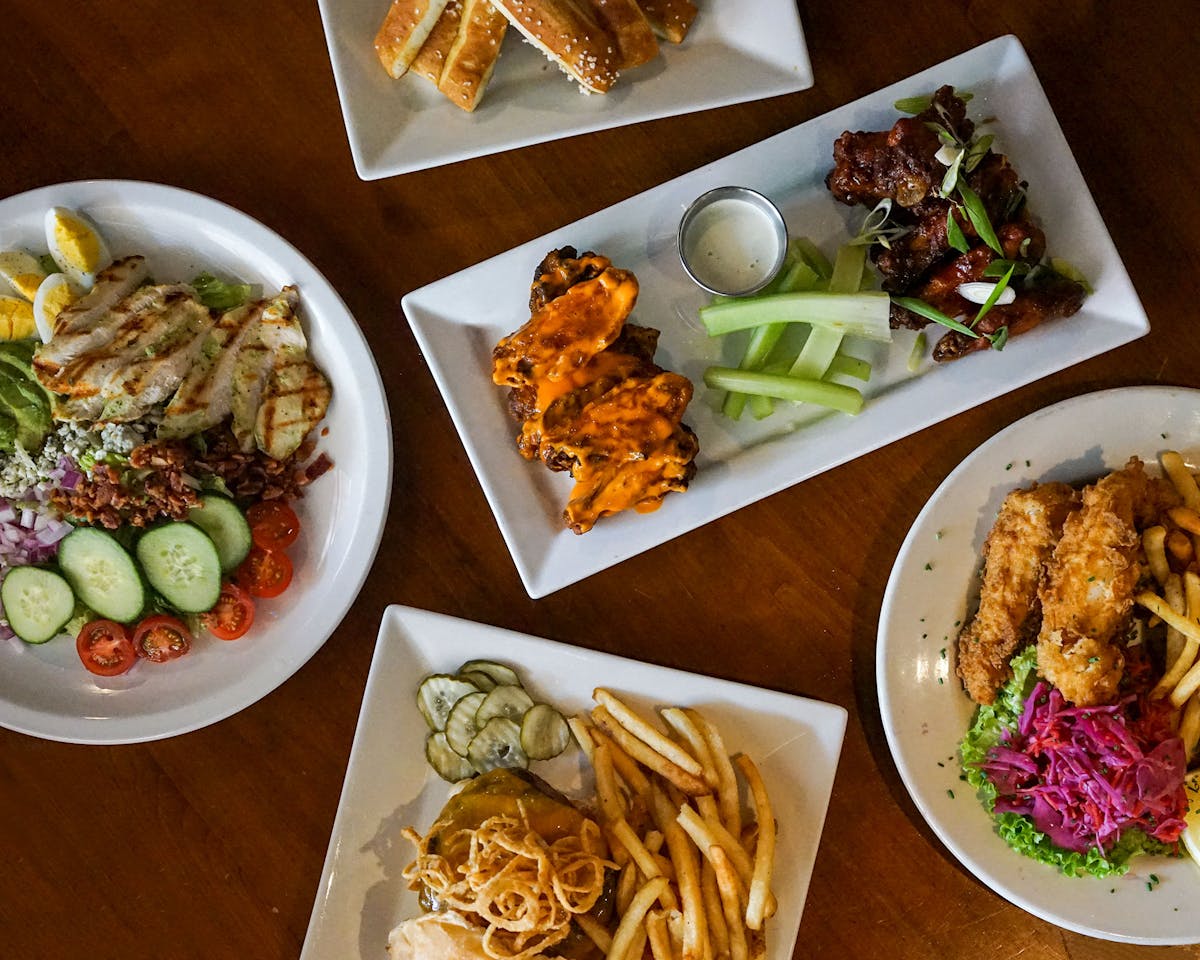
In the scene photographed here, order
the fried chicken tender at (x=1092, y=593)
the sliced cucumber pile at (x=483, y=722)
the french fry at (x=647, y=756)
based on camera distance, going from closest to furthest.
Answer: the fried chicken tender at (x=1092, y=593) < the french fry at (x=647, y=756) < the sliced cucumber pile at (x=483, y=722)

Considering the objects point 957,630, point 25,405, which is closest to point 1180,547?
point 957,630

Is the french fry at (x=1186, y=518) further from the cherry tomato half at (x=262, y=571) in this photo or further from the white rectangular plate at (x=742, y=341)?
the cherry tomato half at (x=262, y=571)

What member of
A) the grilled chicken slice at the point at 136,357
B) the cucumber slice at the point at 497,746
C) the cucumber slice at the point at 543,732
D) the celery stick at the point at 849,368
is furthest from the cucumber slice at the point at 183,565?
the celery stick at the point at 849,368

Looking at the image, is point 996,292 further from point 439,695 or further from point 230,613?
point 230,613

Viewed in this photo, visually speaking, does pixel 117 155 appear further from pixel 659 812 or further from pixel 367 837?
pixel 659 812

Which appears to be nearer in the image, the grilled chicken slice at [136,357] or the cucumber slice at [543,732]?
the grilled chicken slice at [136,357]
